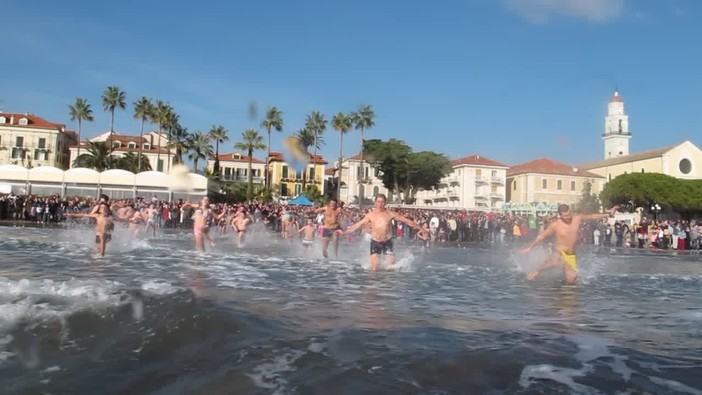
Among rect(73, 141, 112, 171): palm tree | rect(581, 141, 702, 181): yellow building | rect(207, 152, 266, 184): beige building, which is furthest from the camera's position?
rect(207, 152, 266, 184): beige building

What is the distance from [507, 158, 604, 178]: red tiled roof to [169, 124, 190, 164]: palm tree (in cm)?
5012

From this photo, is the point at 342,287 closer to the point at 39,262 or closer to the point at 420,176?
the point at 39,262

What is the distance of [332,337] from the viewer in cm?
600

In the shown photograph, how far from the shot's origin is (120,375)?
474 centimetres

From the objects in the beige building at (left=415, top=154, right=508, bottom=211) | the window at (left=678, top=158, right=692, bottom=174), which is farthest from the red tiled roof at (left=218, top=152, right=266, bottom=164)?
the window at (left=678, top=158, right=692, bottom=174)

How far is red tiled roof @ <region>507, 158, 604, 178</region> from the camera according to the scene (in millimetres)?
90175

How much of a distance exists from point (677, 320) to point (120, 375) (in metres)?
6.65

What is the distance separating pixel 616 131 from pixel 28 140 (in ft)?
373

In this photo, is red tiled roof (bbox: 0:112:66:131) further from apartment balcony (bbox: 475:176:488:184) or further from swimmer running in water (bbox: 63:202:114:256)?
swimmer running in water (bbox: 63:202:114:256)

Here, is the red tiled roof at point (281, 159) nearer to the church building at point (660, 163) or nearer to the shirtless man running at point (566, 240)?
the church building at point (660, 163)

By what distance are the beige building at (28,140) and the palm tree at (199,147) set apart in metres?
24.0

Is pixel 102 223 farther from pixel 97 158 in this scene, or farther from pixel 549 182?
pixel 549 182

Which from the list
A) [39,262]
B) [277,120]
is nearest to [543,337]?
[39,262]

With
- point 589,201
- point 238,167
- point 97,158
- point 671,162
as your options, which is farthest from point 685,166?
point 97,158
